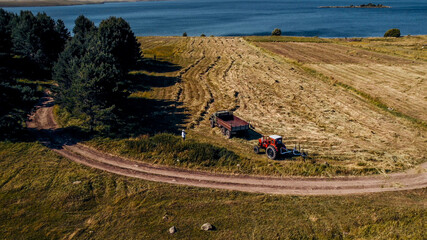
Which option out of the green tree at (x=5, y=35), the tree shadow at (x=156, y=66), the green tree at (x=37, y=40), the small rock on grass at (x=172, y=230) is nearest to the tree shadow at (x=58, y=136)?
the small rock on grass at (x=172, y=230)

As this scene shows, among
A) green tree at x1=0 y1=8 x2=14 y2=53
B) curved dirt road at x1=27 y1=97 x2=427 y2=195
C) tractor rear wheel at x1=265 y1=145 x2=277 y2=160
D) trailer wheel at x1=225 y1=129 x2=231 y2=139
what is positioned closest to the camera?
curved dirt road at x1=27 y1=97 x2=427 y2=195

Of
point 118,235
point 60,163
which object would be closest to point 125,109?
point 60,163

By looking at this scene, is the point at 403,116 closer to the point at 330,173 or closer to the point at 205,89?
the point at 330,173

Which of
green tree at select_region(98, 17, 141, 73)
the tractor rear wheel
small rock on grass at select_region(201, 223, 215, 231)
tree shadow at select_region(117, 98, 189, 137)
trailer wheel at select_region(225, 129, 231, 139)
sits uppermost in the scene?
green tree at select_region(98, 17, 141, 73)

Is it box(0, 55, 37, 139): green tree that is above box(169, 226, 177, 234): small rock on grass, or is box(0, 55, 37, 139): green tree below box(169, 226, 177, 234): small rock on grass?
above

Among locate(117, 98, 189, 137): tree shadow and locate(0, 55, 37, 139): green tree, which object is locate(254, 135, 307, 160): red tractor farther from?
locate(0, 55, 37, 139): green tree

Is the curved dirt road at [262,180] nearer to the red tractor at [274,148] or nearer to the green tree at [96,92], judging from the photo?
the red tractor at [274,148]

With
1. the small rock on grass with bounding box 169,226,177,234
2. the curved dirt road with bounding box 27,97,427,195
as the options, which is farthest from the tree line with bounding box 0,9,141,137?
the small rock on grass with bounding box 169,226,177,234
